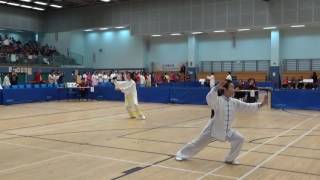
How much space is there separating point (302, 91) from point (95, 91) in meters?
14.0

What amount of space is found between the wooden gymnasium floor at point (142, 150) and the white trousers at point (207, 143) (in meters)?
0.19

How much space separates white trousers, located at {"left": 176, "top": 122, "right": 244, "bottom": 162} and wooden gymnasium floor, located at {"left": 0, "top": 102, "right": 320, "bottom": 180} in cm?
19

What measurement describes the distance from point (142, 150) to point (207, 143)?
196 cm

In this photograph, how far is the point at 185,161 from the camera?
7965 mm

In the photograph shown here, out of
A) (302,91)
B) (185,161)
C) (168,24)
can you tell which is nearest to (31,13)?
(168,24)

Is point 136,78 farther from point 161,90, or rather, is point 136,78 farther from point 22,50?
point 22,50

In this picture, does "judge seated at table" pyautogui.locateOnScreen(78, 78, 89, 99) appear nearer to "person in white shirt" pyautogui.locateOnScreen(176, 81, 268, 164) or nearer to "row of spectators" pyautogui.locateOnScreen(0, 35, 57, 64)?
"row of spectators" pyautogui.locateOnScreen(0, 35, 57, 64)

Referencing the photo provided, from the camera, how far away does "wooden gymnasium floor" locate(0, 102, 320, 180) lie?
7069mm

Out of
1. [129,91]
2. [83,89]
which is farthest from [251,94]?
[83,89]

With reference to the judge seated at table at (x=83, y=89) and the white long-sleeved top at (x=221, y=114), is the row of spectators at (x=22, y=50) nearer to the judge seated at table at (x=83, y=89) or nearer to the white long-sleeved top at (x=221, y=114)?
the judge seated at table at (x=83, y=89)

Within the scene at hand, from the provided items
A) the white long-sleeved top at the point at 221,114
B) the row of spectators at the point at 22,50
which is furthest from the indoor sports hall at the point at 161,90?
the row of spectators at the point at 22,50

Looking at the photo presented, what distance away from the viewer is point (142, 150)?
30.1ft

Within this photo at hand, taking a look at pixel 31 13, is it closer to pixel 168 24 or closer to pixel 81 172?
pixel 168 24

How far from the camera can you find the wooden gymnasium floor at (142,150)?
7069mm
